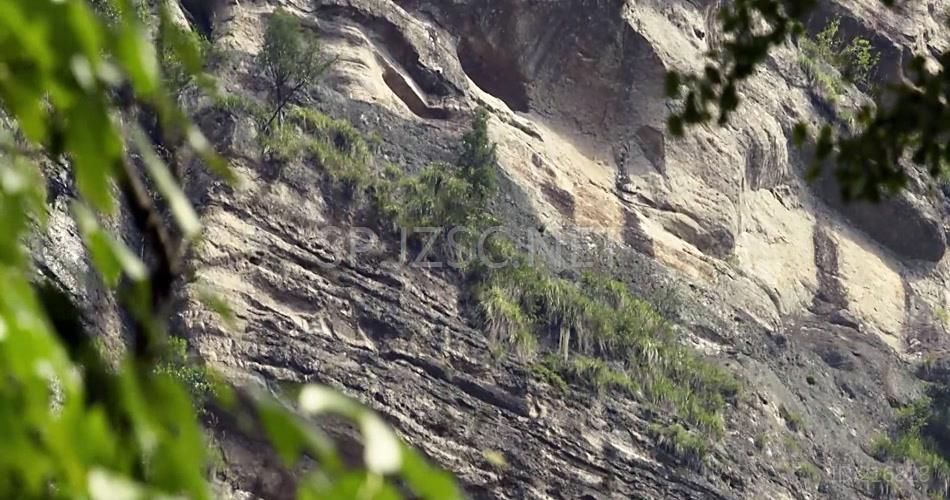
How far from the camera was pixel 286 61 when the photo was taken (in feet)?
91.2

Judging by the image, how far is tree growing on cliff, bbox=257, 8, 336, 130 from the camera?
27.7 m

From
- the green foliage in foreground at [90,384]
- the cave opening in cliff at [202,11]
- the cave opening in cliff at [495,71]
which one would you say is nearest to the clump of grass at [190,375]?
the cave opening in cliff at [202,11]

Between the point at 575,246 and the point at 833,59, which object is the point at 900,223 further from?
the point at 575,246

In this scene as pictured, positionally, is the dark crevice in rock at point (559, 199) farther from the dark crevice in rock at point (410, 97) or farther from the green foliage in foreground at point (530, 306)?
the green foliage in foreground at point (530, 306)

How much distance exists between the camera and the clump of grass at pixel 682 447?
82.7 ft

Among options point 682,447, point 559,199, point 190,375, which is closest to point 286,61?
point 559,199

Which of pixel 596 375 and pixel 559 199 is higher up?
pixel 559 199

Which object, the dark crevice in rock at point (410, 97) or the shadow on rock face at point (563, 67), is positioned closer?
the dark crevice in rock at point (410, 97)

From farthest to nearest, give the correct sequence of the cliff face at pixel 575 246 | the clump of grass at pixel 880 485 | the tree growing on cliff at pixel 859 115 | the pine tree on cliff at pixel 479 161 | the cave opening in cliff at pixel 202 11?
the cave opening in cliff at pixel 202 11 < the clump of grass at pixel 880 485 < the pine tree on cliff at pixel 479 161 < the cliff face at pixel 575 246 < the tree growing on cliff at pixel 859 115

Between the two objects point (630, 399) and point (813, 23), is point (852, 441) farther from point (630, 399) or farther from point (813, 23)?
point (813, 23)

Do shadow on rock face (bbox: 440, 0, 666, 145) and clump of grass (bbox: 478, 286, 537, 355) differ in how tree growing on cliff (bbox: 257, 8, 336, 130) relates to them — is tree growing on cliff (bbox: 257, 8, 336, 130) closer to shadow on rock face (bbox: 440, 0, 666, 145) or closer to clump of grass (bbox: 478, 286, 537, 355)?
clump of grass (bbox: 478, 286, 537, 355)

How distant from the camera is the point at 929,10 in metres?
41.9

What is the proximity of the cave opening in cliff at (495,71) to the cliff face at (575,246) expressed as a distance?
0.06 meters

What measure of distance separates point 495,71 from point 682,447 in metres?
11.3
